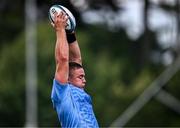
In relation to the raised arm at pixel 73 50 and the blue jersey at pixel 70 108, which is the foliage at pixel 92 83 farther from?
the blue jersey at pixel 70 108

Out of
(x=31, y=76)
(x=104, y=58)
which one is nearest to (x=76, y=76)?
(x=31, y=76)

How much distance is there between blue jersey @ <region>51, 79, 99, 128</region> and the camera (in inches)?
287

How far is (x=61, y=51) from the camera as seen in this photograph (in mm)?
7332

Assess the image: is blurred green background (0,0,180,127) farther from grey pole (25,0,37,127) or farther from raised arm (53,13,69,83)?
raised arm (53,13,69,83)

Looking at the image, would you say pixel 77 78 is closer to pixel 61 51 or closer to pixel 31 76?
pixel 61 51

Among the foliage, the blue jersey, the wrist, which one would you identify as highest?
the wrist

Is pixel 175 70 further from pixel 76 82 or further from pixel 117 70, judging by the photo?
pixel 76 82

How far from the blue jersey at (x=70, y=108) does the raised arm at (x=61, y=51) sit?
0.20ft

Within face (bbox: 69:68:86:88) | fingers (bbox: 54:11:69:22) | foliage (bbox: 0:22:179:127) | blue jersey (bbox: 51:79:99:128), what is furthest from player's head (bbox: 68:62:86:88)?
foliage (bbox: 0:22:179:127)

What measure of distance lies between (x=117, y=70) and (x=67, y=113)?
65.0ft

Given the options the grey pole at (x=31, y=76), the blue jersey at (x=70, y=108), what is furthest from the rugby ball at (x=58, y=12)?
the grey pole at (x=31, y=76)

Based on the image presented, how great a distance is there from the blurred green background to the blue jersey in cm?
1613

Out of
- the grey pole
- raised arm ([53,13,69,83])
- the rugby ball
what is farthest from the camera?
the grey pole

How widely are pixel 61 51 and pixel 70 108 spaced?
0.42 meters
